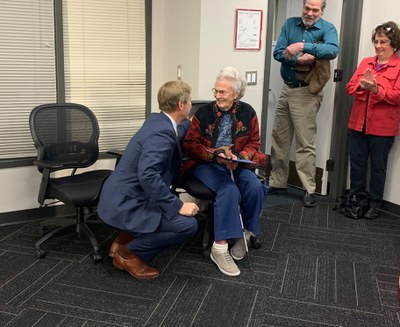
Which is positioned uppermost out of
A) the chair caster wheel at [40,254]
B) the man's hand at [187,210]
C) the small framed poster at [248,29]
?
the small framed poster at [248,29]

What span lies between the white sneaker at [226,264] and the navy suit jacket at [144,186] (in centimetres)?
43

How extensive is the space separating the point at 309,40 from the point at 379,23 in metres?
0.55

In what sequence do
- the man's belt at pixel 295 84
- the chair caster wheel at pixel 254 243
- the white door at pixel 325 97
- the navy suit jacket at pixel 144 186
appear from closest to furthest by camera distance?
the navy suit jacket at pixel 144 186
the chair caster wheel at pixel 254 243
the man's belt at pixel 295 84
the white door at pixel 325 97

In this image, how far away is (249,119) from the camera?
9.14 feet

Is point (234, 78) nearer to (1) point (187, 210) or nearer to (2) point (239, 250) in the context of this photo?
(1) point (187, 210)

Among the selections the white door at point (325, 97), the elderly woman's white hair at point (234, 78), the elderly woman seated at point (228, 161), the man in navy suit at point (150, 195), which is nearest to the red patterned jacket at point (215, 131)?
the elderly woman seated at point (228, 161)

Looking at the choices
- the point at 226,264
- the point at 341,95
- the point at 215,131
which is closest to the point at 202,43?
the point at 215,131

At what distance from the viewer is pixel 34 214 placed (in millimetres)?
3295

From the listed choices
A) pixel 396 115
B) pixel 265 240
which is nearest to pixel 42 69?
pixel 265 240

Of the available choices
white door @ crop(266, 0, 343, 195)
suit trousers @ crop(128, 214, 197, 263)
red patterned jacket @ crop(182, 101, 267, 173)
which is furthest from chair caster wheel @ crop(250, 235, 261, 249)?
white door @ crop(266, 0, 343, 195)

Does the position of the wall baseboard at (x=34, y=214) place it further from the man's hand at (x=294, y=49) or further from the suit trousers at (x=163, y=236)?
the man's hand at (x=294, y=49)

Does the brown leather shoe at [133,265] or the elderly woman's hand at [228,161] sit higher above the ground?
the elderly woman's hand at [228,161]

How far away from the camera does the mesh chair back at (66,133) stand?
2927mm

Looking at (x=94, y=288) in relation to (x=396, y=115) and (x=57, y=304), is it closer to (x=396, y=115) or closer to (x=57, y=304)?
(x=57, y=304)
